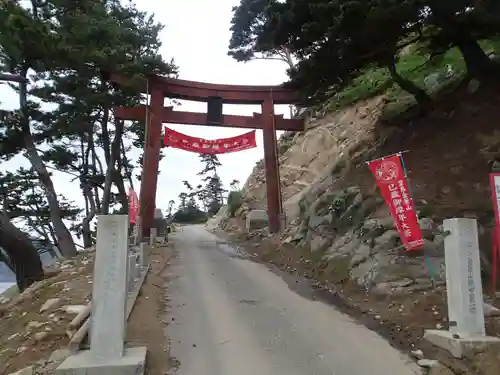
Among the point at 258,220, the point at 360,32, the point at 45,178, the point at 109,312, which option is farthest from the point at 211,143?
the point at 109,312

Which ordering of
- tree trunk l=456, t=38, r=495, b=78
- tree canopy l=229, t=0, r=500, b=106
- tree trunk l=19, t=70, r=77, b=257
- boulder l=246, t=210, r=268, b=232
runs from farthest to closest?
boulder l=246, t=210, r=268, b=232 < tree trunk l=19, t=70, r=77, b=257 < tree trunk l=456, t=38, r=495, b=78 < tree canopy l=229, t=0, r=500, b=106

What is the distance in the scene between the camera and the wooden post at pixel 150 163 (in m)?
15.5

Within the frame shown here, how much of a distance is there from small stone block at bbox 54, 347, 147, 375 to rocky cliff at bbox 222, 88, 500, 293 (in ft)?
15.0

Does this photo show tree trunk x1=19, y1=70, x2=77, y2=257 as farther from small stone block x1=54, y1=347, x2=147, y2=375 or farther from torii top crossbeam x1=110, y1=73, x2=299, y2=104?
small stone block x1=54, y1=347, x2=147, y2=375

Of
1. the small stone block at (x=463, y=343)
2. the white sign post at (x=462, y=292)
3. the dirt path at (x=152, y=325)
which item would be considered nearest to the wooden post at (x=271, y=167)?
the dirt path at (x=152, y=325)

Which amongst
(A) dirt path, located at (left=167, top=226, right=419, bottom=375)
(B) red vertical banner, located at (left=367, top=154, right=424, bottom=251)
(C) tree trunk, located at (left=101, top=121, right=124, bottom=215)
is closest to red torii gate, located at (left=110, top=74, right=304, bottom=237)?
(C) tree trunk, located at (left=101, top=121, right=124, bottom=215)

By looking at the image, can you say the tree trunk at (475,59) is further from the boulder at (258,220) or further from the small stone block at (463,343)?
the boulder at (258,220)

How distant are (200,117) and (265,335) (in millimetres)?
11685

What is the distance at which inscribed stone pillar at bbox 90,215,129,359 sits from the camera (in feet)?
15.3

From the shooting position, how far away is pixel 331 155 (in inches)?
806

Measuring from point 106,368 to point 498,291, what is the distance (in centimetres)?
581

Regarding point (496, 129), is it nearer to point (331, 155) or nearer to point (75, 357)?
point (75, 357)

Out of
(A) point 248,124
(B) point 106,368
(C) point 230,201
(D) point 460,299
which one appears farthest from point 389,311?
(C) point 230,201

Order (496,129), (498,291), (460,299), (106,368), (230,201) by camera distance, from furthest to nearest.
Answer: (230,201), (496,129), (498,291), (460,299), (106,368)
